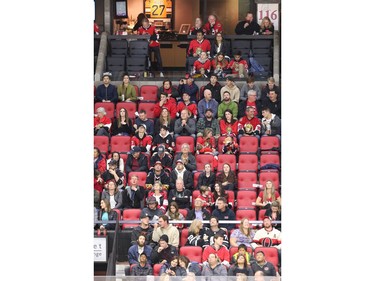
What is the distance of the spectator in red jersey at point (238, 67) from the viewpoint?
25.2 metres

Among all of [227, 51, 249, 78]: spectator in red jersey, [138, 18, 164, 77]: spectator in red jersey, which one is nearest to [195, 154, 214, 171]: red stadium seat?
[227, 51, 249, 78]: spectator in red jersey

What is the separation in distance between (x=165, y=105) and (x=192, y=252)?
5121 millimetres

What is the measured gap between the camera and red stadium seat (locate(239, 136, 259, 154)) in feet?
74.7

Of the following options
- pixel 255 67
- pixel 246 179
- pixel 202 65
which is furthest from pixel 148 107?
pixel 246 179

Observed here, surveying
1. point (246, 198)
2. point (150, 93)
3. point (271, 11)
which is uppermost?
point (271, 11)

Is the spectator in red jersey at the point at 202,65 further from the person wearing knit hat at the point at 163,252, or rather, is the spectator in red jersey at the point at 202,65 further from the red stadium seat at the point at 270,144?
the person wearing knit hat at the point at 163,252

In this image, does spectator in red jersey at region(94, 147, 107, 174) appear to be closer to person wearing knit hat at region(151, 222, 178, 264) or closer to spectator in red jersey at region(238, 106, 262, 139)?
spectator in red jersey at region(238, 106, 262, 139)

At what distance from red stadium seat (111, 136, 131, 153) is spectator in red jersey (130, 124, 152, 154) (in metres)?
0.13

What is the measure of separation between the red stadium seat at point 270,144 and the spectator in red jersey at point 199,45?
338 centimetres

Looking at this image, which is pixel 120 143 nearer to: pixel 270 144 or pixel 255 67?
pixel 270 144

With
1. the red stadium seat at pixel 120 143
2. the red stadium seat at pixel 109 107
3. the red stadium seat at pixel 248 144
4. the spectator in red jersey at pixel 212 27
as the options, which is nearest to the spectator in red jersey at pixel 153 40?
the spectator in red jersey at pixel 212 27

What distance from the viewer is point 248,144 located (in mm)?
22844
